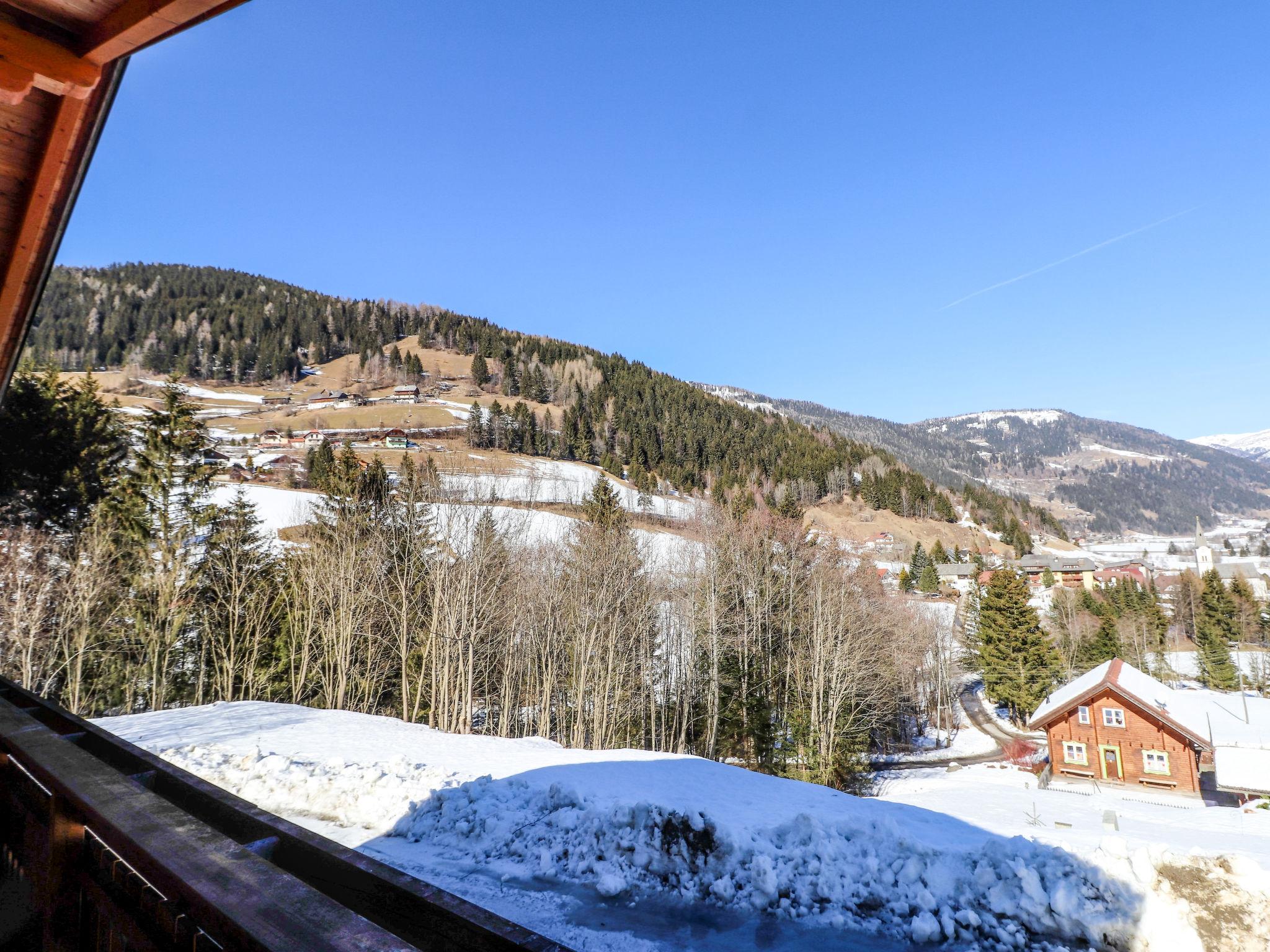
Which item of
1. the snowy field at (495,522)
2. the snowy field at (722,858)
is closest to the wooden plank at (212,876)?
the snowy field at (722,858)

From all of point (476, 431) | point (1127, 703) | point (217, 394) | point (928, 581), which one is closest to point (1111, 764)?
point (1127, 703)

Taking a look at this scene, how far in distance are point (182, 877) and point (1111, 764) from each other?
117 feet

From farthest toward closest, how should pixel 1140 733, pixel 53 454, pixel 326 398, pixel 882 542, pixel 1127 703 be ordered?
pixel 326 398, pixel 882 542, pixel 1127 703, pixel 1140 733, pixel 53 454

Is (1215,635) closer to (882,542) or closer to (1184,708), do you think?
(1184,708)

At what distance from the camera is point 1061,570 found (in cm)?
8569

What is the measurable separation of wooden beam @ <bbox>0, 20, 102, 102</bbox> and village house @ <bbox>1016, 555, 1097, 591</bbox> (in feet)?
321

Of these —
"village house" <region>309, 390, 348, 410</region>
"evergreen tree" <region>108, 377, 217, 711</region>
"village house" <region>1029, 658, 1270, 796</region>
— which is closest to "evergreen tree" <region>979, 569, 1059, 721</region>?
"village house" <region>1029, 658, 1270, 796</region>

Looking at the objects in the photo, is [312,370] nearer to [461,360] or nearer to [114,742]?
[461,360]

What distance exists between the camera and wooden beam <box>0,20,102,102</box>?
202 cm

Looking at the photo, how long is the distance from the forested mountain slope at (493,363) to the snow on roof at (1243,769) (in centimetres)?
5111

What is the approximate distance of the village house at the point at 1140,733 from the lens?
2489 cm

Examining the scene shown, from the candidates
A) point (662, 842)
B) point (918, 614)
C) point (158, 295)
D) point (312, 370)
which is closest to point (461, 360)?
point (312, 370)

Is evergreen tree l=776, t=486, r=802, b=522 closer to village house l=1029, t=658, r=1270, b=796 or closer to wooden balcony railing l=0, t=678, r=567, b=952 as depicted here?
Answer: village house l=1029, t=658, r=1270, b=796

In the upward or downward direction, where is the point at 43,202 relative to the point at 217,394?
downward
